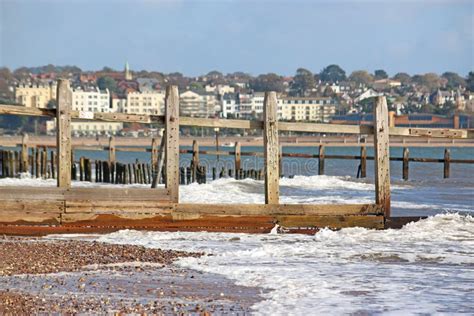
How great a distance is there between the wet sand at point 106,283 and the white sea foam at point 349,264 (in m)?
0.33

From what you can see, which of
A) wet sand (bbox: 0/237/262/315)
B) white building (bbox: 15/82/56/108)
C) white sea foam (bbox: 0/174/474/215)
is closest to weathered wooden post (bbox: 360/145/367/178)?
white sea foam (bbox: 0/174/474/215)

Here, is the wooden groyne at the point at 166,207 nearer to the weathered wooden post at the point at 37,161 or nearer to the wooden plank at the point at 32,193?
the wooden plank at the point at 32,193

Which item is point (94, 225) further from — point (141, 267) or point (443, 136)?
point (443, 136)

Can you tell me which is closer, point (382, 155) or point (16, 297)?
point (16, 297)

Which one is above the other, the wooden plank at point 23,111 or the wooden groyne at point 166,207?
the wooden plank at point 23,111

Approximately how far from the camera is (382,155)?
13953 millimetres

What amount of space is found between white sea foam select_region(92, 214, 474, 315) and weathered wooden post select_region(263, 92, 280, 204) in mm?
679

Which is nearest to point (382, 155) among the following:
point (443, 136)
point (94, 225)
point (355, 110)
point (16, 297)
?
point (443, 136)

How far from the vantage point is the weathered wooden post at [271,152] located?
14000 millimetres

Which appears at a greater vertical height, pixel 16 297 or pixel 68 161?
pixel 68 161

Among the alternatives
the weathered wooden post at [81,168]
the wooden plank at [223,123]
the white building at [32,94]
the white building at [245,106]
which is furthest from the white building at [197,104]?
the wooden plank at [223,123]

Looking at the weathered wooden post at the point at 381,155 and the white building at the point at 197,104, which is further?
the white building at the point at 197,104

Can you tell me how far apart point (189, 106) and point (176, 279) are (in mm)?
171180

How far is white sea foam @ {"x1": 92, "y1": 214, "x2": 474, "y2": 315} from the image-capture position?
9.08 metres
